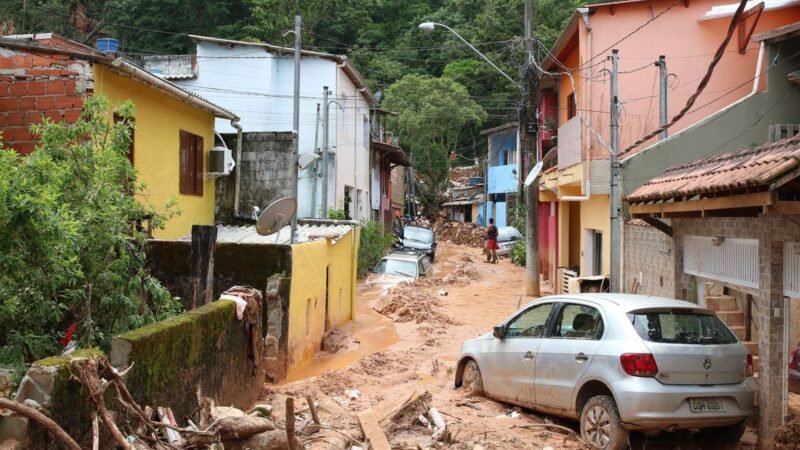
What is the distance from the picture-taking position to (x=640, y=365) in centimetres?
687

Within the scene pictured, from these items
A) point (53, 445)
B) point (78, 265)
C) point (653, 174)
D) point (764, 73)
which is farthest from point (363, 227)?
point (53, 445)

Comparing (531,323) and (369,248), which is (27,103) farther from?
(369,248)

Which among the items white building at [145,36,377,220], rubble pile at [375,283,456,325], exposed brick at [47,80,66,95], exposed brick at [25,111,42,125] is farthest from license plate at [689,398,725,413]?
white building at [145,36,377,220]

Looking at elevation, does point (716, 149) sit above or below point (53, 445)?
above

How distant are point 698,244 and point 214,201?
466 inches

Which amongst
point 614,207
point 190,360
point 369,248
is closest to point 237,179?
point 369,248

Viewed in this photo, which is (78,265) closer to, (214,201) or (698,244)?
(698,244)

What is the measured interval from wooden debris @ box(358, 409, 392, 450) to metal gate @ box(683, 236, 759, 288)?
4.12 m

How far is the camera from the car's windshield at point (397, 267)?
24.3 metres

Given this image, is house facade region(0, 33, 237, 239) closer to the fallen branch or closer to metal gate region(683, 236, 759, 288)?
the fallen branch

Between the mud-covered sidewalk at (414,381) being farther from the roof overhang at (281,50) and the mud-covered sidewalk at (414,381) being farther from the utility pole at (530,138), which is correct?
the roof overhang at (281,50)

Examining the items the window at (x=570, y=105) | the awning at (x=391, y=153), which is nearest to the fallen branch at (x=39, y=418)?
the window at (x=570, y=105)

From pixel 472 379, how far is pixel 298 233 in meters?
8.03

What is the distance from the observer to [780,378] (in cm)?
719
